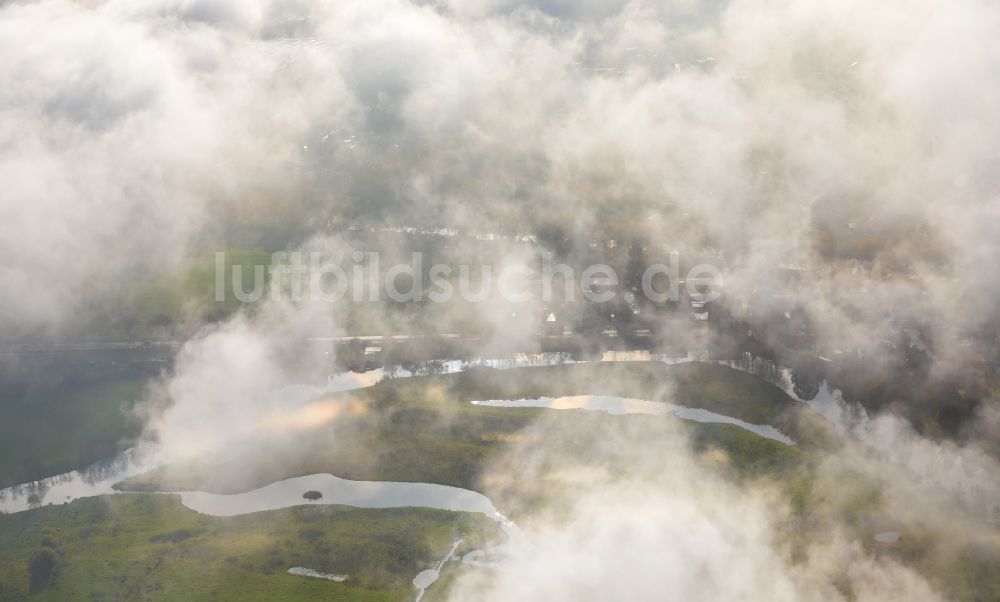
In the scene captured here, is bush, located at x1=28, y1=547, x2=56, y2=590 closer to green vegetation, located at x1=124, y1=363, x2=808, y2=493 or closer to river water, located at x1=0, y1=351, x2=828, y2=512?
river water, located at x1=0, y1=351, x2=828, y2=512

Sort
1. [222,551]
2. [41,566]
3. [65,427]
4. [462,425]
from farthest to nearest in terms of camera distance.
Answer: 1. [65,427]
2. [462,425]
3. [222,551]
4. [41,566]

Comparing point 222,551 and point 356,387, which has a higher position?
point 356,387

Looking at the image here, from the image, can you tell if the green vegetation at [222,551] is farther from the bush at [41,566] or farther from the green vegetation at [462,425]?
the green vegetation at [462,425]

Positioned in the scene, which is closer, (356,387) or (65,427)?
(65,427)

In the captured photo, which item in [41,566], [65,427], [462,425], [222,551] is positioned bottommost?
[41,566]

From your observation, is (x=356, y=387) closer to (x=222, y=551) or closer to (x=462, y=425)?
(x=462, y=425)

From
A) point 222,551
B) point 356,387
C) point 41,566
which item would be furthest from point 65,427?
point 356,387

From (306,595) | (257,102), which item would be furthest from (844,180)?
(257,102)
